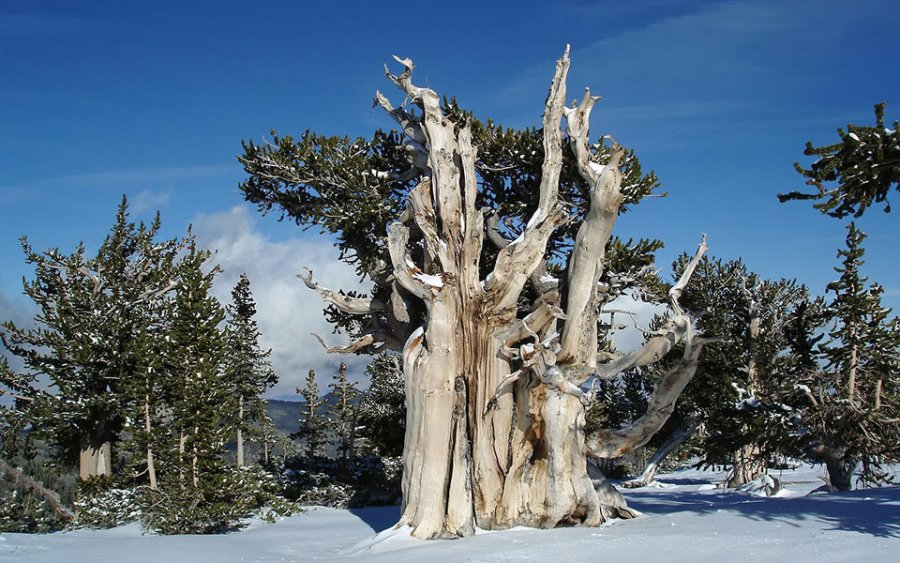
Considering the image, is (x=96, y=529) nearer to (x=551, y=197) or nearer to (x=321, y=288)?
(x=321, y=288)

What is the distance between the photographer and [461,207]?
12727mm

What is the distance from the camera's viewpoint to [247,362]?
2669 centimetres

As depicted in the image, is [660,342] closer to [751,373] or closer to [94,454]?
[751,373]

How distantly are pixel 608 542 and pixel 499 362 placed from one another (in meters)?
3.93

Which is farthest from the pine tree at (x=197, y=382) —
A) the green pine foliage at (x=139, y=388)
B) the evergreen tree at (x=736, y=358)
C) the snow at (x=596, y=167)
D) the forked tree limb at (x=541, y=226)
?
the evergreen tree at (x=736, y=358)

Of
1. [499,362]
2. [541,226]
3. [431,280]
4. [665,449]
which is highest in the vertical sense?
[541,226]

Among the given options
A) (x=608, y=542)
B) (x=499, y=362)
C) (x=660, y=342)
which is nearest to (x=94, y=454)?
(x=499, y=362)

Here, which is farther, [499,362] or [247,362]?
[247,362]

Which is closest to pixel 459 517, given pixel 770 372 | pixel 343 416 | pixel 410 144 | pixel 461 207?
pixel 461 207

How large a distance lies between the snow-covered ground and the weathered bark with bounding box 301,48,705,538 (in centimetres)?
82

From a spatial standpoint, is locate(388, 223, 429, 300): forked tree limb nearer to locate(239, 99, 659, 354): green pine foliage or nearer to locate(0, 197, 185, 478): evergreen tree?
locate(239, 99, 659, 354): green pine foliage

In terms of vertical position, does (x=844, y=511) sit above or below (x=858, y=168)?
below

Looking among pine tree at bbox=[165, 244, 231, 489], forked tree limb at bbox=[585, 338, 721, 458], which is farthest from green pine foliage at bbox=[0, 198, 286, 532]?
forked tree limb at bbox=[585, 338, 721, 458]

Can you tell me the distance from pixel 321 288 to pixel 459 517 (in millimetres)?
5103
